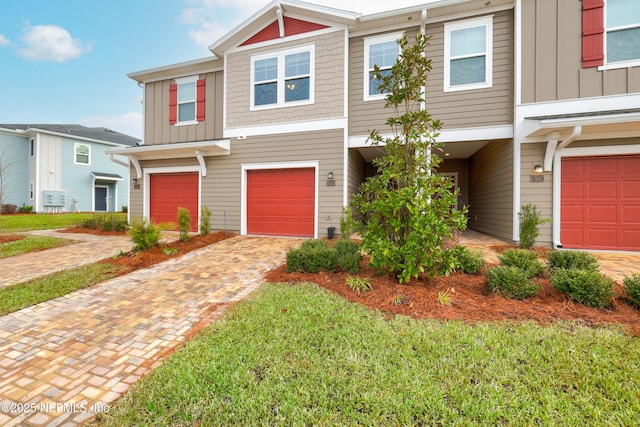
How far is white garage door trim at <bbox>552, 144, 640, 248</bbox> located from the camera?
608cm

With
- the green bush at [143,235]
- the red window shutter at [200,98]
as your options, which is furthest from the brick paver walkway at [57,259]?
the red window shutter at [200,98]

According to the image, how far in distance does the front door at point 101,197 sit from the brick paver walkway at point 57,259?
47.8 feet

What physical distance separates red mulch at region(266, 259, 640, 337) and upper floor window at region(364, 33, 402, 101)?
599cm

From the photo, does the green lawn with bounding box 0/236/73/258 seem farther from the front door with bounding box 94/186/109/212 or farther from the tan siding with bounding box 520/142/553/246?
the front door with bounding box 94/186/109/212

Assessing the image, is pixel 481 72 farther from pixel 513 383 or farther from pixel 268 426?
pixel 268 426

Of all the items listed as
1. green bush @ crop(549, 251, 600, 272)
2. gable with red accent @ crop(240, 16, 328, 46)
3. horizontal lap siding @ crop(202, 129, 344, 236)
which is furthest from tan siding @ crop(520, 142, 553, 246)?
gable with red accent @ crop(240, 16, 328, 46)

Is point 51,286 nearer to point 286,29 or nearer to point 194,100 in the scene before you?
point 194,100

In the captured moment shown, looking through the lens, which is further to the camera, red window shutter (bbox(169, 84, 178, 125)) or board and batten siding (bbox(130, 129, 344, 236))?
red window shutter (bbox(169, 84, 178, 125))

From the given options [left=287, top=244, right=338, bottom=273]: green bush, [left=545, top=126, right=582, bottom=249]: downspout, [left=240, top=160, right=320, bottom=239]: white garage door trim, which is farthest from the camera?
[left=240, top=160, right=320, bottom=239]: white garage door trim

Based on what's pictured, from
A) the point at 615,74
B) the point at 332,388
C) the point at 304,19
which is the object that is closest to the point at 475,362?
the point at 332,388

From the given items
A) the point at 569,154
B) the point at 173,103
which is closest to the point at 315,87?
the point at 173,103

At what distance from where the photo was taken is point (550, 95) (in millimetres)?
6438

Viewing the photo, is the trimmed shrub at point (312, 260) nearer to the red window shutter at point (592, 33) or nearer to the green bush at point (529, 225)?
the green bush at point (529, 225)

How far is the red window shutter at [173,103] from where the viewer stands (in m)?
9.77
